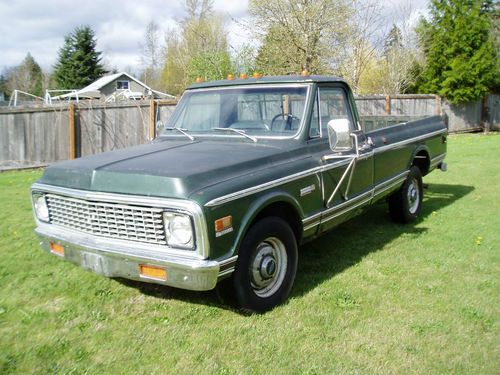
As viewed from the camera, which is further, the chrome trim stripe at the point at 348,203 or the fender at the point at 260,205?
the chrome trim stripe at the point at 348,203

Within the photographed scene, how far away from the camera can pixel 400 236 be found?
20.2ft

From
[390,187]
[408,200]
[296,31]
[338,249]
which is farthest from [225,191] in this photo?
[296,31]

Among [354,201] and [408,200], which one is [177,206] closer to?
[354,201]

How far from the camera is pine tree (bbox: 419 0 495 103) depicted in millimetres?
23125

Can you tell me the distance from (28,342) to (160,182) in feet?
5.04

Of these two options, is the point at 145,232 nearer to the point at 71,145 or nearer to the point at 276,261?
the point at 276,261

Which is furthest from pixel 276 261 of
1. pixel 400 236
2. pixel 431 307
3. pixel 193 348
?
pixel 400 236

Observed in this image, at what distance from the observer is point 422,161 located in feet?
23.3

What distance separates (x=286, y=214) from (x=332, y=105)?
1.49 metres

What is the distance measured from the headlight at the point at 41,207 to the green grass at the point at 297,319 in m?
0.72

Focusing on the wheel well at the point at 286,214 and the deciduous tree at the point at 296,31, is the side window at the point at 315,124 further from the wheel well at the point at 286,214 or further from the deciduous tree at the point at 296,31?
the deciduous tree at the point at 296,31

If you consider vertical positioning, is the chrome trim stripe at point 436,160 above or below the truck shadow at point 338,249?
above

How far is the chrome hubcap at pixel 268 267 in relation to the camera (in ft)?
12.8

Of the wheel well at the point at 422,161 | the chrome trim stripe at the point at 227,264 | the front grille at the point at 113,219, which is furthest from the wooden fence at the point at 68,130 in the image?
the chrome trim stripe at the point at 227,264
